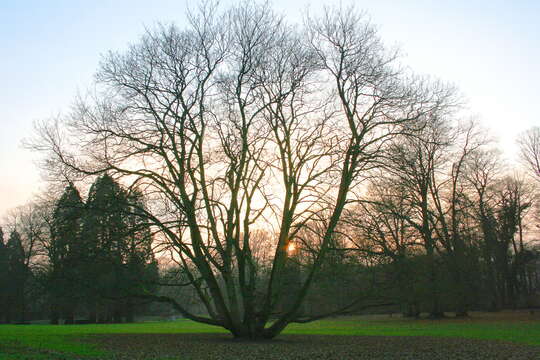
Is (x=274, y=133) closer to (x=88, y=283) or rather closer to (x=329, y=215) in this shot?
(x=329, y=215)

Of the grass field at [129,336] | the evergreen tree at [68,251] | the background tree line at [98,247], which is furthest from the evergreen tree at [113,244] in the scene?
the grass field at [129,336]

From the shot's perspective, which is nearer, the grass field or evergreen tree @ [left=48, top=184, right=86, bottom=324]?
the grass field

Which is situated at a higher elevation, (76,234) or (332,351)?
(76,234)

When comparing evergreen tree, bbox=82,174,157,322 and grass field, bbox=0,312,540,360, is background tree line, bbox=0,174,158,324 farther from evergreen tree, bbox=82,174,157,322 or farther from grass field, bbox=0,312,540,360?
grass field, bbox=0,312,540,360

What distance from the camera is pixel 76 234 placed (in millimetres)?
16953

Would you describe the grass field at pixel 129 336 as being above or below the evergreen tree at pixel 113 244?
below

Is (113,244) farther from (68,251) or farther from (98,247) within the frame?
(68,251)

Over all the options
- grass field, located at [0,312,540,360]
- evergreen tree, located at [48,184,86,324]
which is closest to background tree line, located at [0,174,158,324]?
evergreen tree, located at [48,184,86,324]

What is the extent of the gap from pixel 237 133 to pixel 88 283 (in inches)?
304

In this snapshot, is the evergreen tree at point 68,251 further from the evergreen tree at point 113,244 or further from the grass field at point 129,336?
the grass field at point 129,336

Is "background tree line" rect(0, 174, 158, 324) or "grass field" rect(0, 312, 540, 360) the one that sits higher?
"background tree line" rect(0, 174, 158, 324)

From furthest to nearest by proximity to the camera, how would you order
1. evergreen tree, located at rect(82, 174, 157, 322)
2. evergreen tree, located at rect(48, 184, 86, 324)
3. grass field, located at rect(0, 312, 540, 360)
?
evergreen tree, located at rect(82, 174, 157, 322), evergreen tree, located at rect(48, 184, 86, 324), grass field, located at rect(0, 312, 540, 360)

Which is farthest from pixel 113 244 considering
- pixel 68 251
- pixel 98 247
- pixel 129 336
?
pixel 129 336

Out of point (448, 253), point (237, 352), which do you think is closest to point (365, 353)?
point (237, 352)
